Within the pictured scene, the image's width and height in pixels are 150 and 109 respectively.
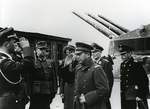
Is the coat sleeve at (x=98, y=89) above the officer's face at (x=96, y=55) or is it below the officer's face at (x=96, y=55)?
below

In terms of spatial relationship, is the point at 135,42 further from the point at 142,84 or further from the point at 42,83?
the point at 42,83

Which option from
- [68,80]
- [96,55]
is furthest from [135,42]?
[68,80]

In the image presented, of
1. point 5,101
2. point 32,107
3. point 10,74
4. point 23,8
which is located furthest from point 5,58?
point 23,8

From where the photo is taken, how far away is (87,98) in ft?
9.36

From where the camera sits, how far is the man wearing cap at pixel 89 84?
2793 millimetres

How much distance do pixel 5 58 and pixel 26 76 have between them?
1245mm

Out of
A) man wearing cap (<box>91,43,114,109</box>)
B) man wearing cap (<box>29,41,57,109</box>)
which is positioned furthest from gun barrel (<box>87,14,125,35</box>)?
man wearing cap (<box>29,41,57,109</box>)

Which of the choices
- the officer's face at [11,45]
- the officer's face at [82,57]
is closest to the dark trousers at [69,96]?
the officer's face at [82,57]

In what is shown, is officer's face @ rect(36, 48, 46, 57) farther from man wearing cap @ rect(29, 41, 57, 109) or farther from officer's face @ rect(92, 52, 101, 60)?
officer's face @ rect(92, 52, 101, 60)

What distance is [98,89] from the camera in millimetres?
2771

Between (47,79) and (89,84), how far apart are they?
1.34 m

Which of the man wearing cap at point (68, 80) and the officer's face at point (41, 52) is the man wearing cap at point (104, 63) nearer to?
the man wearing cap at point (68, 80)

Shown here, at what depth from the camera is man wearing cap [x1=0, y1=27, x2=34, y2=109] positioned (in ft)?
8.59

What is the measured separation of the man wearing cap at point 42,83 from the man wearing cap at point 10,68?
1066 millimetres
